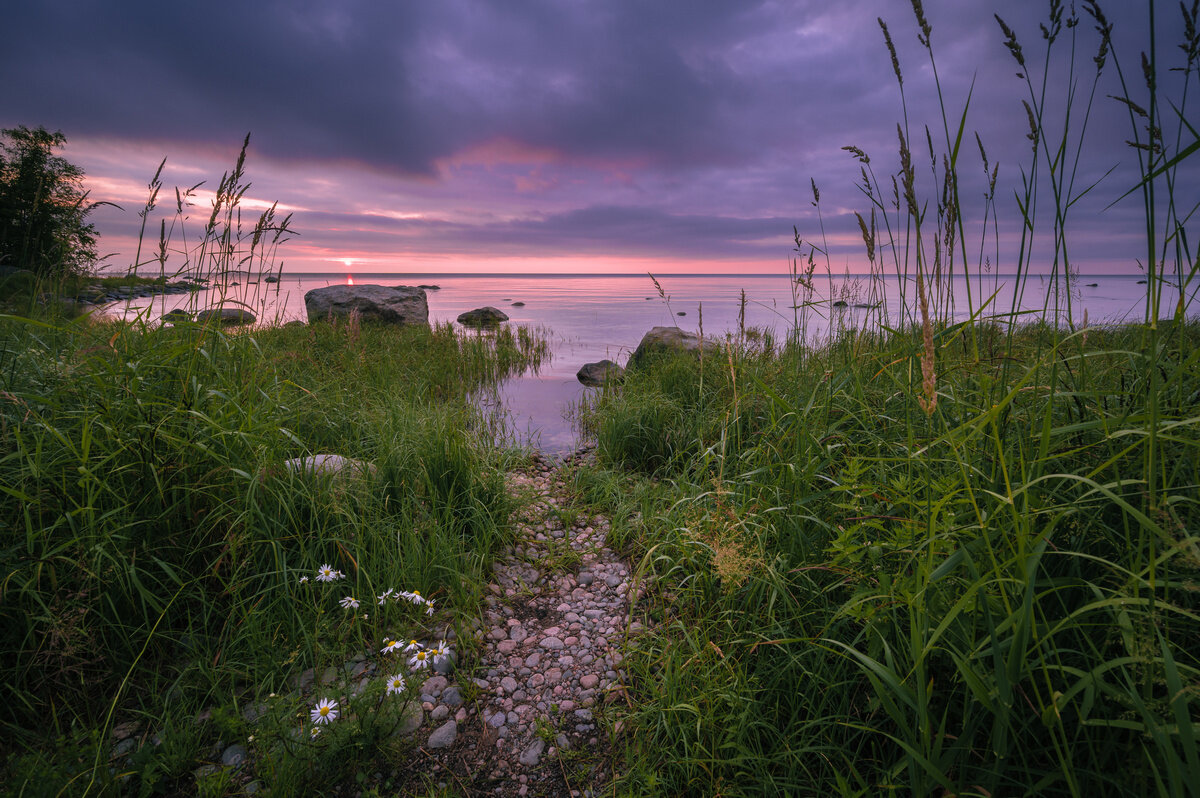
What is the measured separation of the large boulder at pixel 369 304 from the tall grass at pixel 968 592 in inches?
489

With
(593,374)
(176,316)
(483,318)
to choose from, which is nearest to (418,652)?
(176,316)

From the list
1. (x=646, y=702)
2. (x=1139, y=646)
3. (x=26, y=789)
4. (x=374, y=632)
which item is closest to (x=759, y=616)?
(x=646, y=702)

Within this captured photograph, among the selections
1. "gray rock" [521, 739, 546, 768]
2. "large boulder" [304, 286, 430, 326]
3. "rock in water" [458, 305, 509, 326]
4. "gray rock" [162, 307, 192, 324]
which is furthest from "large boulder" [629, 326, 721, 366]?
"rock in water" [458, 305, 509, 326]

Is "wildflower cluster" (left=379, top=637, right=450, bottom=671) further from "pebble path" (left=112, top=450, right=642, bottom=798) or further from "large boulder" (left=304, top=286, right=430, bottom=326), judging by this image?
"large boulder" (left=304, top=286, right=430, bottom=326)

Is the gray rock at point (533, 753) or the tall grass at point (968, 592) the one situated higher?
the tall grass at point (968, 592)

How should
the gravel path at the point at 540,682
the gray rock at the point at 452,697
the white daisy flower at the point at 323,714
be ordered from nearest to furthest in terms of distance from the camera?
the white daisy flower at the point at 323,714, the gravel path at the point at 540,682, the gray rock at the point at 452,697

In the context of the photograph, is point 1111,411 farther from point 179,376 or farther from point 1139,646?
point 179,376

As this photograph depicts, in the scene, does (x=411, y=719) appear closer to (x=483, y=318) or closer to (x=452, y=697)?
(x=452, y=697)

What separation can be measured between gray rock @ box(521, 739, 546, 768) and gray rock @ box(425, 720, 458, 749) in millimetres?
319

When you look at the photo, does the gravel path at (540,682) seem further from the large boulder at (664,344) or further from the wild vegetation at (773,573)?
the large boulder at (664,344)

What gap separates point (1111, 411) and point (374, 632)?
10.4ft

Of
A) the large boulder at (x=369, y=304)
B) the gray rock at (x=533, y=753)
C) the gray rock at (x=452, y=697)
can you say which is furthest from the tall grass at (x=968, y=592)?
the large boulder at (x=369, y=304)

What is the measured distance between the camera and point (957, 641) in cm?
151

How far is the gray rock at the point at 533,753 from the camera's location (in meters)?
2.10
